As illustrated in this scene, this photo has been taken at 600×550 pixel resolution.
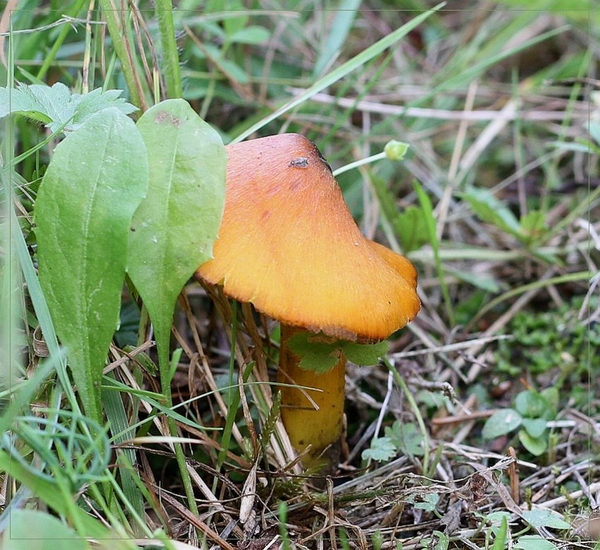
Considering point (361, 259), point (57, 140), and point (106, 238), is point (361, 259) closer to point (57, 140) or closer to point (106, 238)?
point (106, 238)

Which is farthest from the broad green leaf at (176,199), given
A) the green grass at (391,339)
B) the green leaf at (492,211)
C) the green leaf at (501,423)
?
the green leaf at (492,211)

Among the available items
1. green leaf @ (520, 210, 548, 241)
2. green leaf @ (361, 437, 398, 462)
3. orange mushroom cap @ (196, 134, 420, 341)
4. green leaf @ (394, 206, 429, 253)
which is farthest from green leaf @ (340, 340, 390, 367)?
green leaf @ (520, 210, 548, 241)

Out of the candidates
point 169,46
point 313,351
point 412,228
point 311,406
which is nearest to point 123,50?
point 169,46

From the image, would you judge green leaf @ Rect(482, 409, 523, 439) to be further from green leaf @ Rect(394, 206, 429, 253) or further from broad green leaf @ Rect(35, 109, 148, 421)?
broad green leaf @ Rect(35, 109, 148, 421)

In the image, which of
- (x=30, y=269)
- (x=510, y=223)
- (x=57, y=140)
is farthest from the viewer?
(x=510, y=223)

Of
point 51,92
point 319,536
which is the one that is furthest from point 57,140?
point 319,536

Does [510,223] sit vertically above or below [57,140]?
below

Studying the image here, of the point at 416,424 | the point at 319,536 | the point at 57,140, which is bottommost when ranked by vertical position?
the point at 416,424
